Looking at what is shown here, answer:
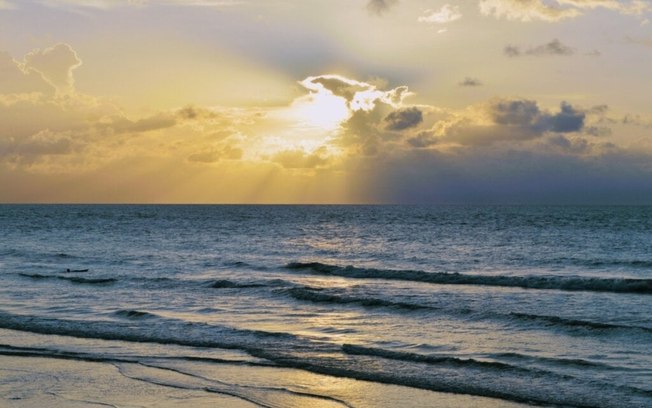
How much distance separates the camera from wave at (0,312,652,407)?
532 inches

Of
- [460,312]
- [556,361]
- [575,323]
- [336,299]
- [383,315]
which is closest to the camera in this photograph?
[556,361]

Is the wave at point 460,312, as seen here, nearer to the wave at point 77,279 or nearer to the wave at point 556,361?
the wave at point 556,361

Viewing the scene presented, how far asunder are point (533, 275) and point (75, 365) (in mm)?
26402

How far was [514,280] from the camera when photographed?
1341 inches

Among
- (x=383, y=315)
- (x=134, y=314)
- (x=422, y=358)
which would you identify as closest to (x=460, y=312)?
(x=383, y=315)

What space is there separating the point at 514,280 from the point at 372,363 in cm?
1956

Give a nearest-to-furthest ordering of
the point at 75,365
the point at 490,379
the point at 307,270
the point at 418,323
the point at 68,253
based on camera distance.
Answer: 1. the point at 490,379
2. the point at 75,365
3. the point at 418,323
4. the point at 307,270
5. the point at 68,253

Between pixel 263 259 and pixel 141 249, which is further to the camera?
pixel 141 249

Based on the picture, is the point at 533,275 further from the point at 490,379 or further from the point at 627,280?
the point at 490,379

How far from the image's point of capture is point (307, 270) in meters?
41.5

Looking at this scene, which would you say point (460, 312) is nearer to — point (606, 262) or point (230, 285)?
point (230, 285)

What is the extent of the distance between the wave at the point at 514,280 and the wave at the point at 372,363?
643 inches

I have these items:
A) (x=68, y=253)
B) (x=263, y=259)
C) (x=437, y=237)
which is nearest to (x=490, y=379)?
(x=263, y=259)

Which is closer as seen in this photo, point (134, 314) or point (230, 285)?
point (134, 314)
